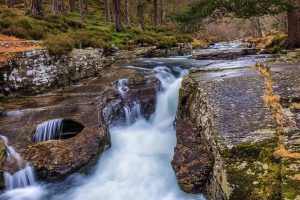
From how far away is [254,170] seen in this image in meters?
5.27

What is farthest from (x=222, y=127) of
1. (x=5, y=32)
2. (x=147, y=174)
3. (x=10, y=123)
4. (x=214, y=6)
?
(x=5, y=32)

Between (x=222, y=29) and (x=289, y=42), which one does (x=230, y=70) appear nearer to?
(x=289, y=42)

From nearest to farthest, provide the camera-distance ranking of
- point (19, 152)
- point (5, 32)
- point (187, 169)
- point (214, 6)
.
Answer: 1. point (187, 169)
2. point (19, 152)
3. point (214, 6)
4. point (5, 32)

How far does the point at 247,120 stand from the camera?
630 cm

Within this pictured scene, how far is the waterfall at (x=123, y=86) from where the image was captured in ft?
39.6

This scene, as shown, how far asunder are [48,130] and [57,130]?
28 cm

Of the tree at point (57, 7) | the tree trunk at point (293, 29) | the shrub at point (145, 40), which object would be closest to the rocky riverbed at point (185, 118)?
the tree trunk at point (293, 29)

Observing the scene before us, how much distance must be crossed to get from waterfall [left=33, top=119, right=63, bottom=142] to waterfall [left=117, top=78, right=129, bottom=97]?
334cm

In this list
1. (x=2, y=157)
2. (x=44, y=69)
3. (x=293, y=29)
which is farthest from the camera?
(x=293, y=29)

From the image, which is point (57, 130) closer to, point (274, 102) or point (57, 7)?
point (274, 102)

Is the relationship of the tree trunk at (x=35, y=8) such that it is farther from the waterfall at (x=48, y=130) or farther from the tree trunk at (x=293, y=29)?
the tree trunk at (x=293, y=29)

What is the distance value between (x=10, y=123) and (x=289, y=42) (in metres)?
15.1

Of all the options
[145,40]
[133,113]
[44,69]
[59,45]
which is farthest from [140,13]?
[133,113]

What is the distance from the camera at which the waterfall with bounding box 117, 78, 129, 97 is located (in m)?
12.1
